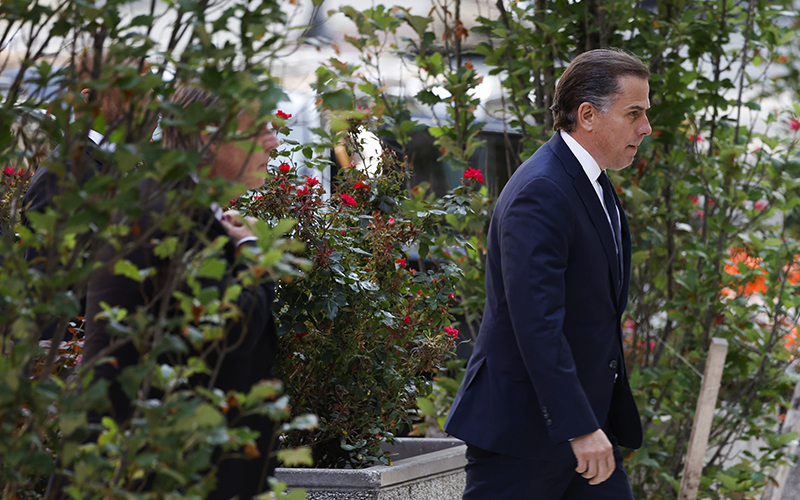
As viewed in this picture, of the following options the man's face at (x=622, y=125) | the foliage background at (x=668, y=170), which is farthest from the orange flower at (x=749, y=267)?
the man's face at (x=622, y=125)

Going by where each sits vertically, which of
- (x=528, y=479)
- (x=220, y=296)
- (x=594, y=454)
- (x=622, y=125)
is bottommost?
(x=528, y=479)

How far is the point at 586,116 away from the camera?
250 cm

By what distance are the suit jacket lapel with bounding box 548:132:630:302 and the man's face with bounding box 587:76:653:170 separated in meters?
0.12

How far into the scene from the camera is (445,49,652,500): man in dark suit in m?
2.16

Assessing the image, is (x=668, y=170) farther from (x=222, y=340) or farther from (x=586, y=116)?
(x=222, y=340)

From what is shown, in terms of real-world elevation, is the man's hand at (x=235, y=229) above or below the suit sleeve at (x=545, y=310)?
above

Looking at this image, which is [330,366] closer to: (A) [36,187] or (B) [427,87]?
(A) [36,187]

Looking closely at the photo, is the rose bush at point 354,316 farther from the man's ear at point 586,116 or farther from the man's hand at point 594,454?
the man's hand at point 594,454

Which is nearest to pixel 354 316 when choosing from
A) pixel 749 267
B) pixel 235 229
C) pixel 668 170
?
pixel 235 229

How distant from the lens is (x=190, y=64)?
1.22 m

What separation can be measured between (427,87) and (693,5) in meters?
1.47

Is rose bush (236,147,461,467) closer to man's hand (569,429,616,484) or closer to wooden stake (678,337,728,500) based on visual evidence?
man's hand (569,429,616,484)

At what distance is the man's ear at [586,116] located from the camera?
249 centimetres

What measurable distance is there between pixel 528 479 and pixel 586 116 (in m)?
1.07
